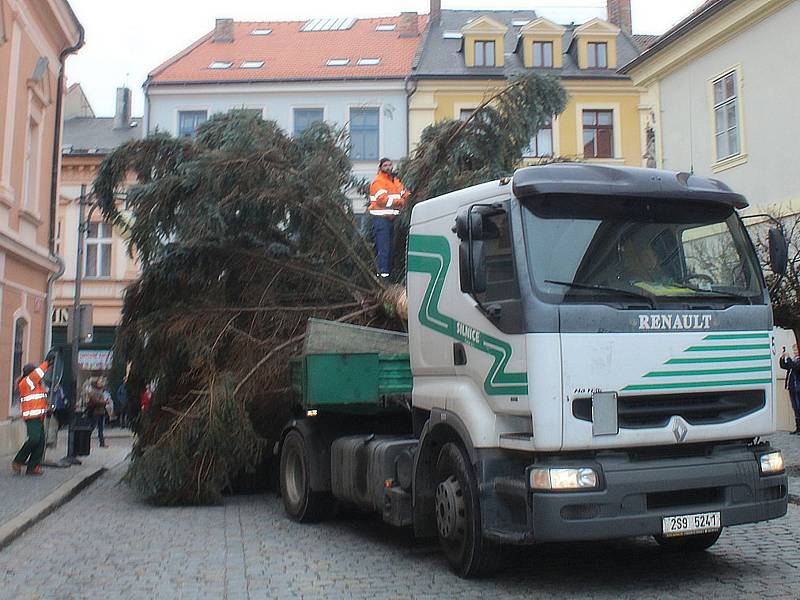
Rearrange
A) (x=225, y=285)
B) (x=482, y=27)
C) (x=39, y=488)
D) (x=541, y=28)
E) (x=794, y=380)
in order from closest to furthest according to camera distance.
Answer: (x=225, y=285), (x=39, y=488), (x=794, y=380), (x=482, y=27), (x=541, y=28)

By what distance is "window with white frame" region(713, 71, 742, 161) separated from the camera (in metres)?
16.9

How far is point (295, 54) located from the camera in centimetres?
3172

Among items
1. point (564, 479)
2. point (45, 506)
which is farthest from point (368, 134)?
point (564, 479)

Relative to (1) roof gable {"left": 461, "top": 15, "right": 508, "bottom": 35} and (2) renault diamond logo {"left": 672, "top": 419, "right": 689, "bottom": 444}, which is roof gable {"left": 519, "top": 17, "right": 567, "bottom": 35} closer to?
(1) roof gable {"left": 461, "top": 15, "right": 508, "bottom": 35}

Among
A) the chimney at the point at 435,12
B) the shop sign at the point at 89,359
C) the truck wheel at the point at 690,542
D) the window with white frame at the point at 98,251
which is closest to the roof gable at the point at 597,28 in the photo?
the chimney at the point at 435,12

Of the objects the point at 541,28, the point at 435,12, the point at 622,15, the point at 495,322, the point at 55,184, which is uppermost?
the point at 435,12

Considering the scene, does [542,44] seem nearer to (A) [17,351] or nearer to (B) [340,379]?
(A) [17,351]

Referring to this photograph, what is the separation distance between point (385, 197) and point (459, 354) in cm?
510

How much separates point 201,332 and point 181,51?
24.5 meters

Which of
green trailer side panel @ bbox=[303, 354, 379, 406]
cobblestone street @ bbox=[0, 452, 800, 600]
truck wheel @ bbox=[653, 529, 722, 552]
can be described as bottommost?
cobblestone street @ bbox=[0, 452, 800, 600]

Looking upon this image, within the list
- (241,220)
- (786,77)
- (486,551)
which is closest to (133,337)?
(241,220)

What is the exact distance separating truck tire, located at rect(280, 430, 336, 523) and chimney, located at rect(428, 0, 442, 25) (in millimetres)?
26260

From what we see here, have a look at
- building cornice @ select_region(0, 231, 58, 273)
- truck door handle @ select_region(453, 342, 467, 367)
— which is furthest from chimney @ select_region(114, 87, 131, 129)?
truck door handle @ select_region(453, 342, 467, 367)

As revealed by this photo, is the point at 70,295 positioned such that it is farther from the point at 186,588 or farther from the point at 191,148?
the point at 186,588
